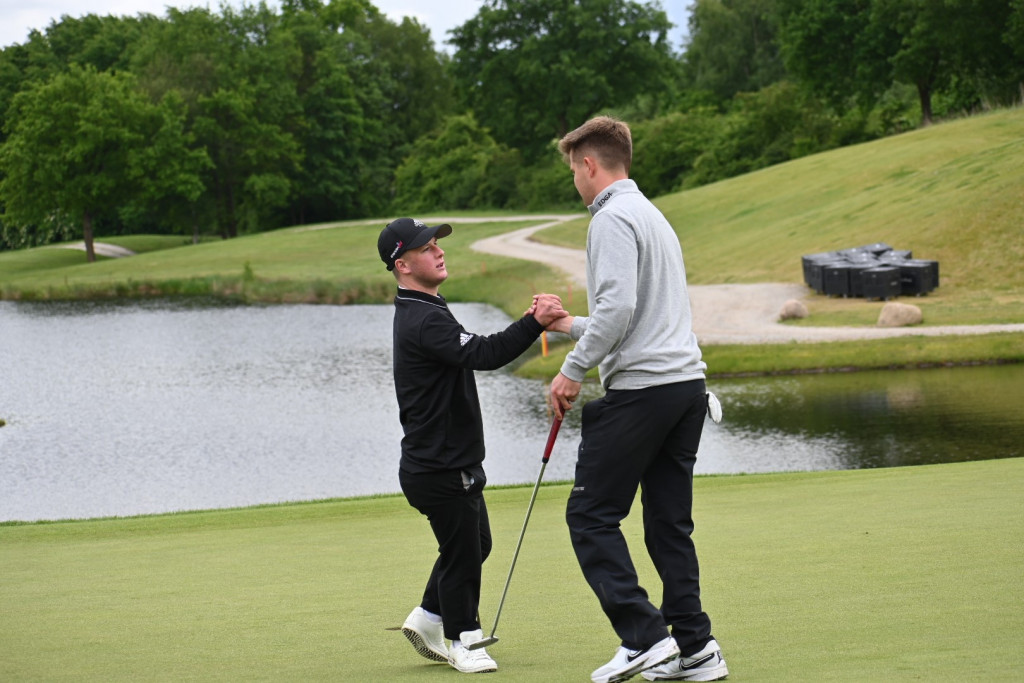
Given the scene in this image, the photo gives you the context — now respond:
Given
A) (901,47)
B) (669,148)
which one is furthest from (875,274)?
(669,148)

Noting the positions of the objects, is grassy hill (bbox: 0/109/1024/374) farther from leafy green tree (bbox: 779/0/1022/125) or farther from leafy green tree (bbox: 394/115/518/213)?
leafy green tree (bbox: 394/115/518/213)

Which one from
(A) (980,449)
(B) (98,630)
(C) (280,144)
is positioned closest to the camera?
(B) (98,630)

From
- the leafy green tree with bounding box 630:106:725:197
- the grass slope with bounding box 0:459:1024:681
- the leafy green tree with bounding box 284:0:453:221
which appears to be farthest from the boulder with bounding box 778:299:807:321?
the leafy green tree with bounding box 284:0:453:221

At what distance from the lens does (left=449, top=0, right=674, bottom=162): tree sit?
3280 inches

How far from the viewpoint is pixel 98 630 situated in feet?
19.9

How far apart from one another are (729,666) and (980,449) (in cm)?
1320

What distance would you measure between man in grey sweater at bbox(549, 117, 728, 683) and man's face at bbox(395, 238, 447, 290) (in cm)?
79

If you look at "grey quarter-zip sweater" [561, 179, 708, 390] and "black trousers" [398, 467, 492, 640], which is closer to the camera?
"grey quarter-zip sweater" [561, 179, 708, 390]

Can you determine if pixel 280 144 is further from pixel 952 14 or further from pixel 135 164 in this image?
pixel 952 14

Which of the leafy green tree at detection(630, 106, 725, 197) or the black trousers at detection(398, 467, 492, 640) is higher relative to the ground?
the leafy green tree at detection(630, 106, 725, 197)

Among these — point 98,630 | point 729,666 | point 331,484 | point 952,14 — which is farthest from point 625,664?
point 952,14

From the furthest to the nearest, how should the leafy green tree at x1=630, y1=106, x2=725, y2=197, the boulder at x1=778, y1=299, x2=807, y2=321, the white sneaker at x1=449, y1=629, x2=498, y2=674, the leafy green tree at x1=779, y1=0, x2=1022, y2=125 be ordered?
the leafy green tree at x1=630, y1=106, x2=725, y2=197 < the leafy green tree at x1=779, y1=0, x2=1022, y2=125 < the boulder at x1=778, y1=299, x2=807, y2=321 < the white sneaker at x1=449, y1=629, x2=498, y2=674

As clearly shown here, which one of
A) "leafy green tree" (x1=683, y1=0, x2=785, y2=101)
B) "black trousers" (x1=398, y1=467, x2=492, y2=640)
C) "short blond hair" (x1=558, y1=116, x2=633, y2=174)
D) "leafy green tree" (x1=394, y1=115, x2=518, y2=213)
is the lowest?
"black trousers" (x1=398, y1=467, x2=492, y2=640)

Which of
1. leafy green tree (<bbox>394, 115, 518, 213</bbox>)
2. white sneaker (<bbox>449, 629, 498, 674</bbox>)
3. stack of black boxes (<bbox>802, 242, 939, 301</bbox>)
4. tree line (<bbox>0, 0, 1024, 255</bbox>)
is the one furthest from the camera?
leafy green tree (<bbox>394, 115, 518, 213</bbox>)
